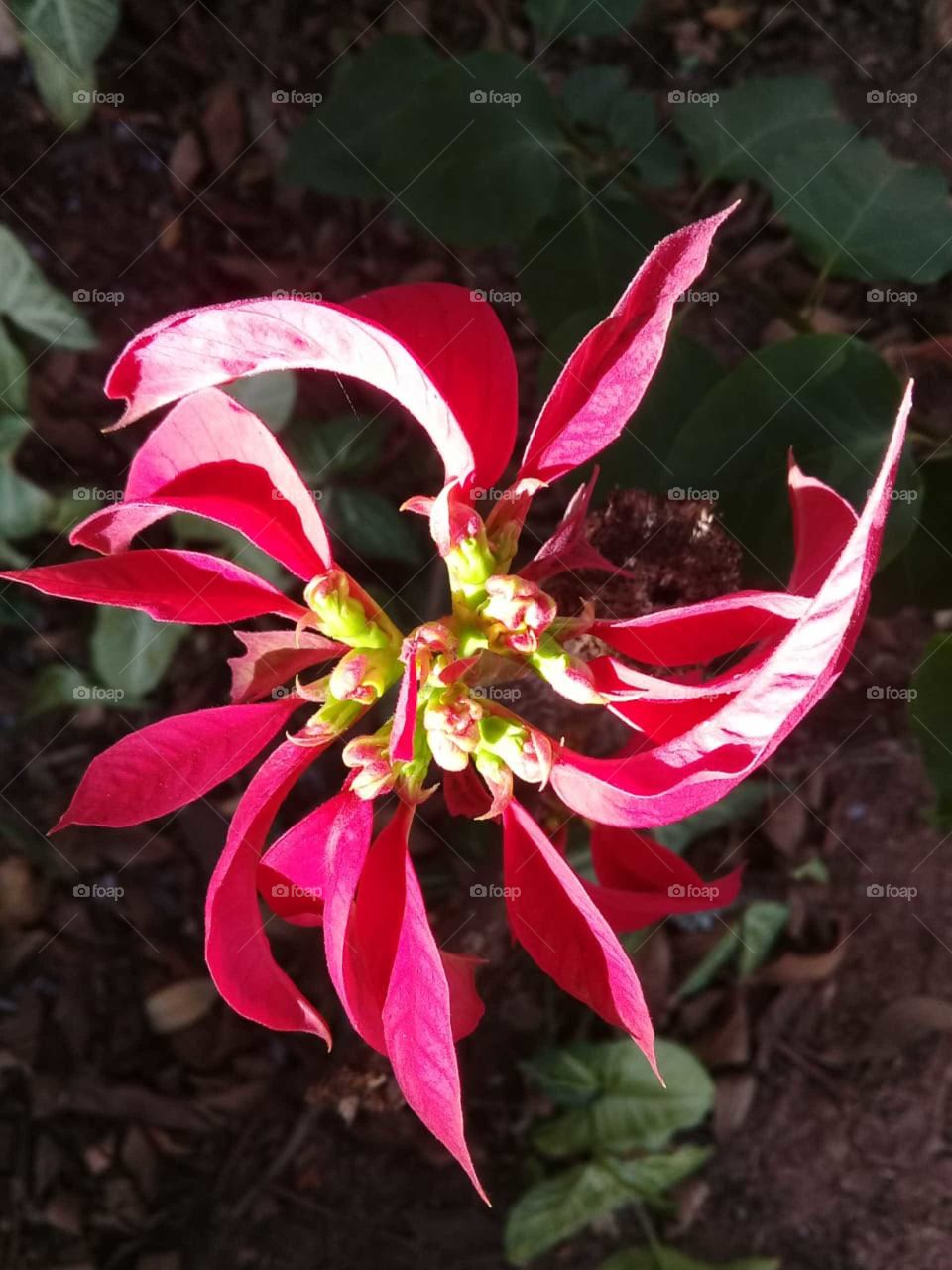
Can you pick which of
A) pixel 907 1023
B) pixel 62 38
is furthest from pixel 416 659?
pixel 907 1023

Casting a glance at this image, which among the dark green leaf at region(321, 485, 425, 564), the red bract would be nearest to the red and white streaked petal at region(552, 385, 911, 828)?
the red bract

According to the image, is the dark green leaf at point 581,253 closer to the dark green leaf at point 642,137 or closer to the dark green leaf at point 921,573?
the dark green leaf at point 642,137

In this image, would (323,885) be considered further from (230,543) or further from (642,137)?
(642,137)

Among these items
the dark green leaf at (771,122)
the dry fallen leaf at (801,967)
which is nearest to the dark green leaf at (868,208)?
the dark green leaf at (771,122)

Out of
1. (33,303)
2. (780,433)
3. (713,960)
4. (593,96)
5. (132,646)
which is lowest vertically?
(713,960)

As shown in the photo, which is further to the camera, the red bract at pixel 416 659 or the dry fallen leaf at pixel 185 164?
the dry fallen leaf at pixel 185 164

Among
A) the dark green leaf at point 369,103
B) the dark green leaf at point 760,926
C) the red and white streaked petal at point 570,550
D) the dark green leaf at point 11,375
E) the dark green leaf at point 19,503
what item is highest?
the dark green leaf at point 369,103

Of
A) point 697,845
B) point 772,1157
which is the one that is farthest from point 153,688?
point 772,1157
